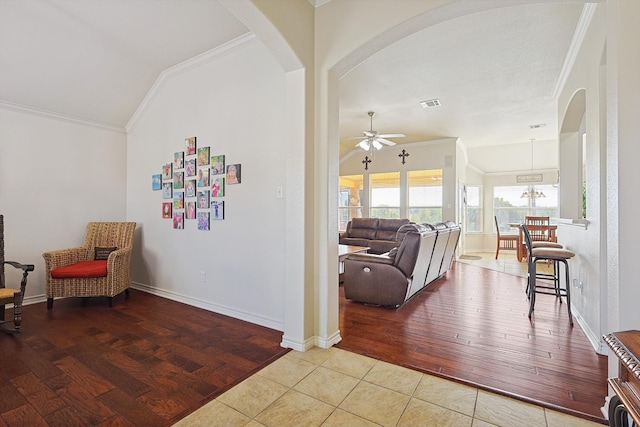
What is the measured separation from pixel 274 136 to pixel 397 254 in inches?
76.7

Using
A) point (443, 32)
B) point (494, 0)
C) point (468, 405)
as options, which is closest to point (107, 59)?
point (443, 32)

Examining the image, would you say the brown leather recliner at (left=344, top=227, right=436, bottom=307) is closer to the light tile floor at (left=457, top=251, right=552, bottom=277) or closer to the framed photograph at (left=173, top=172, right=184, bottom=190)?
the framed photograph at (left=173, top=172, right=184, bottom=190)

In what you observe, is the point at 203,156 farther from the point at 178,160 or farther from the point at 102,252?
the point at 102,252

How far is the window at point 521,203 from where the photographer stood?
835 centimetres

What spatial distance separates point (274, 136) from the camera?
296cm

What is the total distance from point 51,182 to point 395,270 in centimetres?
450

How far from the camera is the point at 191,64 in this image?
368 cm

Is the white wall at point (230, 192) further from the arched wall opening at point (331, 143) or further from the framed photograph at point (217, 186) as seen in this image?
the arched wall opening at point (331, 143)

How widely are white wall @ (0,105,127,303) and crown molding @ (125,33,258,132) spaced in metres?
0.51

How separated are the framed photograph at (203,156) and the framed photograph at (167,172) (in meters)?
0.63

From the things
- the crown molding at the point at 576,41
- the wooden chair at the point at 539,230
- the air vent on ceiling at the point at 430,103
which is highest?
the air vent on ceiling at the point at 430,103

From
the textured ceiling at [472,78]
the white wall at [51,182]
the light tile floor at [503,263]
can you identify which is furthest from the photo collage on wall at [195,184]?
the light tile floor at [503,263]

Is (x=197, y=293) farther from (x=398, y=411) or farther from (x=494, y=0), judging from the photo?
(x=494, y=0)

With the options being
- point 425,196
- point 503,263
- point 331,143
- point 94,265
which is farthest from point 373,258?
point 503,263
